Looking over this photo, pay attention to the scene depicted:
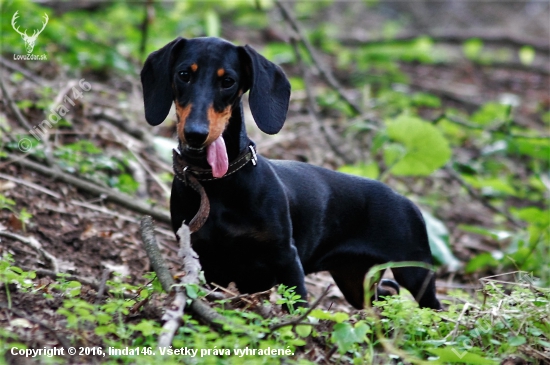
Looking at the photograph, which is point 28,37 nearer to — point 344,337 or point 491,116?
point 344,337

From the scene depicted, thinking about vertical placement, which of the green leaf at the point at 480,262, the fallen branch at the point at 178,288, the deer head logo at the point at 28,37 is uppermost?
the deer head logo at the point at 28,37

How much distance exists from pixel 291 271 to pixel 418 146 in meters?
2.38

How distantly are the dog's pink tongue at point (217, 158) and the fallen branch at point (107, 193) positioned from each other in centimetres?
157

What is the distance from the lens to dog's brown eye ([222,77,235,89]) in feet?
11.5

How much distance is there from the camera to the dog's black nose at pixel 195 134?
3223mm

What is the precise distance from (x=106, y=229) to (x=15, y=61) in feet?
8.44

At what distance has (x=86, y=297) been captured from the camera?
3.41 meters

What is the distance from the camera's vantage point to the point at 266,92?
148 inches

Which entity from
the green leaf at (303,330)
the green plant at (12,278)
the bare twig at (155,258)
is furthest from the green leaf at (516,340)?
the green plant at (12,278)

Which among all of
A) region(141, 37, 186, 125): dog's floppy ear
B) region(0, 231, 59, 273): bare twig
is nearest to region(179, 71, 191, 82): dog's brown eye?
region(141, 37, 186, 125): dog's floppy ear

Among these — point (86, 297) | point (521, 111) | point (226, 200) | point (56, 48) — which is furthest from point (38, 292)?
point (521, 111)

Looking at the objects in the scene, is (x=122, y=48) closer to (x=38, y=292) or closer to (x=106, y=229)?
(x=106, y=229)

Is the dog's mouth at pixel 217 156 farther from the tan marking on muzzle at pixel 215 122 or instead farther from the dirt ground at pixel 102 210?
the dirt ground at pixel 102 210

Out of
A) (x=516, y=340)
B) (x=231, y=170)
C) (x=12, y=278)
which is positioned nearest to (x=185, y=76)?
(x=231, y=170)
